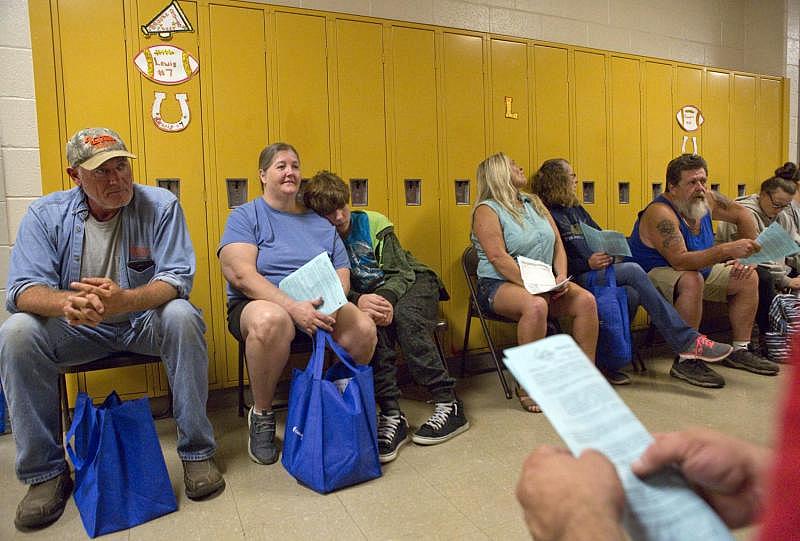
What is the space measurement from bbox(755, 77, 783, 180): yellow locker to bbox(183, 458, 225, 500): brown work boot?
484cm

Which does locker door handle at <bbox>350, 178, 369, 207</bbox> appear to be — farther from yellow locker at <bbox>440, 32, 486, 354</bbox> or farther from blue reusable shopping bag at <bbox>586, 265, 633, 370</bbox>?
blue reusable shopping bag at <bbox>586, 265, 633, 370</bbox>

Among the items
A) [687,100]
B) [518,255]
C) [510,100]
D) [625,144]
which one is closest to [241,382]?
[518,255]

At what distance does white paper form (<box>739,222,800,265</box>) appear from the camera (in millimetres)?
2975

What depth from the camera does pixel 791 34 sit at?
4.77 m

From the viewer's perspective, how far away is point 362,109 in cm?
311

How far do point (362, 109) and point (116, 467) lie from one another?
2177 mm

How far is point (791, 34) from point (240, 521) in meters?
5.71

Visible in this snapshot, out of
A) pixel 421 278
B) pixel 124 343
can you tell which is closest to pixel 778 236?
pixel 421 278

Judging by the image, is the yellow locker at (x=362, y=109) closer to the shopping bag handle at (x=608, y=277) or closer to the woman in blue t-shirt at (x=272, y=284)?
the woman in blue t-shirt at (x=272, y=284)

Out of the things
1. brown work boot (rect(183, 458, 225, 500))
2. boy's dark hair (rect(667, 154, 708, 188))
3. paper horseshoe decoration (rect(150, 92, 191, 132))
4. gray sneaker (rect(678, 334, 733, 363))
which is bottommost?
brown work boot (rect(183, 458, 225, 500))

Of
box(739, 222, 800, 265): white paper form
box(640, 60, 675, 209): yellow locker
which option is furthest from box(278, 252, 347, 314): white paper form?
box(640, 60, 675, 209): yellow locker

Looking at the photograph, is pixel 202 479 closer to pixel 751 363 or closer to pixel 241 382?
pixel 241 382

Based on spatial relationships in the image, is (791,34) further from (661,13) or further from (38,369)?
(38,369)

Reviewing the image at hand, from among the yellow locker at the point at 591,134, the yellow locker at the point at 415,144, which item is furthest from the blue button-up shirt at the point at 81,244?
the yellow locker at the point at 591,134
